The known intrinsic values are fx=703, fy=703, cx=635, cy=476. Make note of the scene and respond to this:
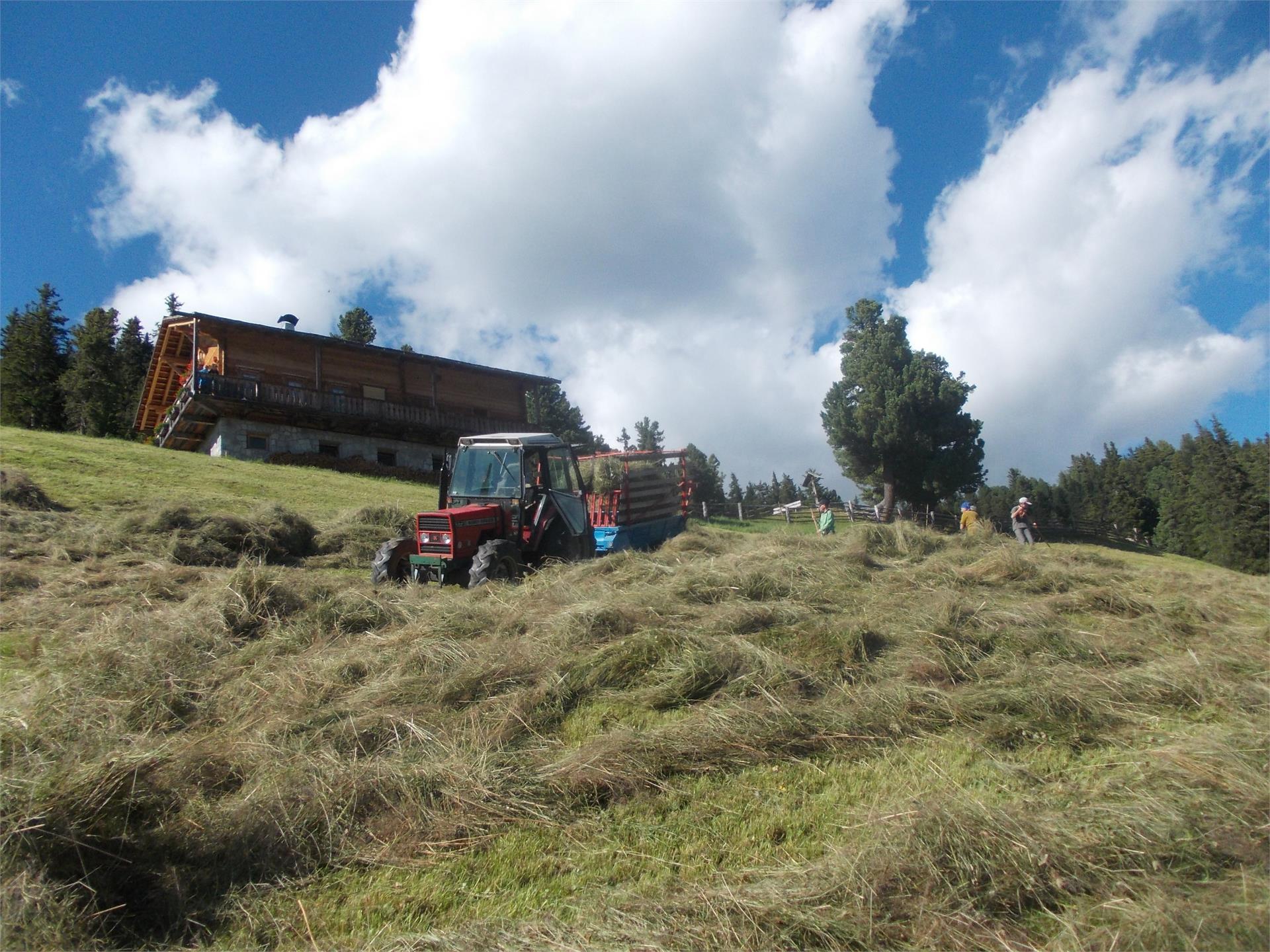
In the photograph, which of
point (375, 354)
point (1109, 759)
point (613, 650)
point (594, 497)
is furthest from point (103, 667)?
point (375, 354)

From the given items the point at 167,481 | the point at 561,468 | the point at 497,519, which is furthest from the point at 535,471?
the point at 167,481

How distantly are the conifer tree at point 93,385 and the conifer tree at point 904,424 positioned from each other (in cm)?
3983

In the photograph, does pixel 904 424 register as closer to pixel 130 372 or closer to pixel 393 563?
pixel 393 563

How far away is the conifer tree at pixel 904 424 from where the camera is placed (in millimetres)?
33906

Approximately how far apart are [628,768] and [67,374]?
4942 cm

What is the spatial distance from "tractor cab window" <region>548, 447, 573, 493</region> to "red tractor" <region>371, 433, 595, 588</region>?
1cm

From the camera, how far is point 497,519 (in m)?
9.18

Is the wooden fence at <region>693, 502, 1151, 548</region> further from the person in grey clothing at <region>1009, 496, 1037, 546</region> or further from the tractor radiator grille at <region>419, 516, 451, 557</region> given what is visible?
the tractor radiator grille at <region>419, 516, 451, 557</region>

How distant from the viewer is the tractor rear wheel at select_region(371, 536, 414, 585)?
27.9 feet

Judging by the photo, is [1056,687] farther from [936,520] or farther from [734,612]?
[936,520]

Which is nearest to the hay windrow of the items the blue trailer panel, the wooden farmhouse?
the blue trailer panel

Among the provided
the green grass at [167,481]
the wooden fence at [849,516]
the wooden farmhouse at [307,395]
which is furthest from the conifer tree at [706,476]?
the green grass at [167,481]

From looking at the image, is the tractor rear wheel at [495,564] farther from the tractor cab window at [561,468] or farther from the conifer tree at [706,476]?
the conifer tree at [706,476]

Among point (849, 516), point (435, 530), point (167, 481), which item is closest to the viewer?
point (435, 530)
